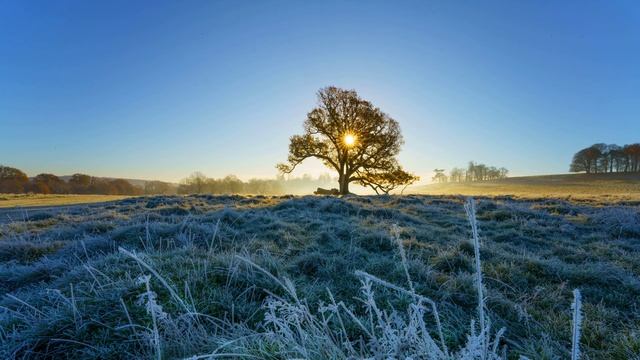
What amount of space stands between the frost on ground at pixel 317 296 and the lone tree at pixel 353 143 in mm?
22273

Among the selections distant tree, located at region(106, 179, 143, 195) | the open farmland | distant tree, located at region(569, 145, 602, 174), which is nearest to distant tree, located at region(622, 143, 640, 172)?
distant tree, located at region(569, 145, 602, 174)

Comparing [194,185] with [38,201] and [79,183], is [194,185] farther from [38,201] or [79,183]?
[38,201]

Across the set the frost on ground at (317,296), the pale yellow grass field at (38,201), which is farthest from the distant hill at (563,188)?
the pale yellow grass field at (38,201)

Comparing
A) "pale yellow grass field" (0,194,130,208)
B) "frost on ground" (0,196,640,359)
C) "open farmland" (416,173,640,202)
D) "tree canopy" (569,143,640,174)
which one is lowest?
"pale yellow grass field" (0,194,130,208)

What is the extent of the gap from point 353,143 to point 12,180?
60.5m

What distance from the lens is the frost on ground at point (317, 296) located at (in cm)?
165

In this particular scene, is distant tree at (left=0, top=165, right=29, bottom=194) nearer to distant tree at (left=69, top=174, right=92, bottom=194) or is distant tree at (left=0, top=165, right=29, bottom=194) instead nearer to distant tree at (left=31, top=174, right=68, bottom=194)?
distant tree at (left=31, top=174, right=68, bottom=194)

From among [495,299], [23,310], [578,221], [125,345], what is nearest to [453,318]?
[495,299]

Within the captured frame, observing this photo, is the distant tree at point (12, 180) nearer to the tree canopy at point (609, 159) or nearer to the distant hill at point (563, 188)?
the distant hill at point (563, 188)

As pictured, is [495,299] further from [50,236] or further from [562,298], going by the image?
[50,236]

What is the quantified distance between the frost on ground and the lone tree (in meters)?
22.3

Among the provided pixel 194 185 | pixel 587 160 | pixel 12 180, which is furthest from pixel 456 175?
pixel 12 180

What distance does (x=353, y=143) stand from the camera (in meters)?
29.2

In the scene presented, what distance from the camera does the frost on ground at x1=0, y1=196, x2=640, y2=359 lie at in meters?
1.65
